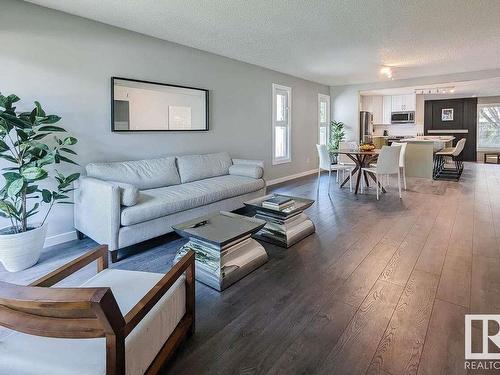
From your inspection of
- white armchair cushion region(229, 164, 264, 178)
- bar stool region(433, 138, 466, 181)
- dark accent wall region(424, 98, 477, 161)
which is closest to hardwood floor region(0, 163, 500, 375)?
white armchair cushion region(229, 164, 264, 178)

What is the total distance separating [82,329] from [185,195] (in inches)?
88.2

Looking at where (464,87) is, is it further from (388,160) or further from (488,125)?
(388,160)

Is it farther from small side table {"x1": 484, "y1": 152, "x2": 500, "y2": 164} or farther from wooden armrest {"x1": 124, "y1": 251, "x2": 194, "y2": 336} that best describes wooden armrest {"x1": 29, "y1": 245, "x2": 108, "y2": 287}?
small side table {"x1": 484, "y1": 152, "x2": 500, "y2": 164}

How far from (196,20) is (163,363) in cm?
329

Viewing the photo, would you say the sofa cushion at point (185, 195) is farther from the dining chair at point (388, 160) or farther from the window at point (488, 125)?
the window at point (488, 125)

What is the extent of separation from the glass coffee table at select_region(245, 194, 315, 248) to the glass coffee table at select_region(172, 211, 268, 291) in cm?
45

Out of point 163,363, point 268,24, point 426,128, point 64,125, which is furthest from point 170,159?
point 426,128

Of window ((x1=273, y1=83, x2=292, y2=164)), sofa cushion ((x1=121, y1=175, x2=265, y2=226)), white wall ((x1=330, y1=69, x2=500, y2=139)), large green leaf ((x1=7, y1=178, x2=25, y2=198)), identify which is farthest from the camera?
white wall ((x1=330, y1=69, x2=500, y2=139))

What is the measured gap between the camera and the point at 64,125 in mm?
3086

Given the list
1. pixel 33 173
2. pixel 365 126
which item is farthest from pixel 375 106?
pixel 33 173

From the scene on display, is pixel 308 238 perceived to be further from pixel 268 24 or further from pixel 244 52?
pixel 244 52

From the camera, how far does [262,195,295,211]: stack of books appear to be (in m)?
2.95

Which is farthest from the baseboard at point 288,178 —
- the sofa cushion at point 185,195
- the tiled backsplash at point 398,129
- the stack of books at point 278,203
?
the tiled backsplash at point 398,129

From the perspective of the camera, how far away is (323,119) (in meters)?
8.05
